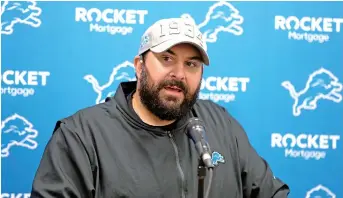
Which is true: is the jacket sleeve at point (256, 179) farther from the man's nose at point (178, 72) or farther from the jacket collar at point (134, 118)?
the man's nose at point (178, 72)

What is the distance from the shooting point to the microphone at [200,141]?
1.16m

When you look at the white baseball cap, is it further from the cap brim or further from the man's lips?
the man's lips

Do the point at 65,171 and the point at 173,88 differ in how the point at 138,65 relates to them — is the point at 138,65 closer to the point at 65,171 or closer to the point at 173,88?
the point at 173,88

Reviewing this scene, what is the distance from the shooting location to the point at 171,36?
61.7 inches

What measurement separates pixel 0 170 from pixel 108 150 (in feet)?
3.09

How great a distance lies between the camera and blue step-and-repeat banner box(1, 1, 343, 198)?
2.27 metres

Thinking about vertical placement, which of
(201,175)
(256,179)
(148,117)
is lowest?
(256,179)

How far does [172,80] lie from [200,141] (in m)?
0.39

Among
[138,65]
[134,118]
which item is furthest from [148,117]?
[138,65]

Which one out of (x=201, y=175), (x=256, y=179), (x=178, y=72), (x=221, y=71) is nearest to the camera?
(x=201, y=175)

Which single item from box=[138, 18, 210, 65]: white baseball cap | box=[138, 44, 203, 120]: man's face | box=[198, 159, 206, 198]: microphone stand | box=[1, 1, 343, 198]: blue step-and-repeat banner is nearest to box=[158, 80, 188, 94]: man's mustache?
box=[138, 44, 203, 120]: man's face

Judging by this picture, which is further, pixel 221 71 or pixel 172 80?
pixel 221 71

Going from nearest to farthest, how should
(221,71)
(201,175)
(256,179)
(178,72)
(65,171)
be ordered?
(201,175), (65,171), (178,72), (256,179), (221,71)

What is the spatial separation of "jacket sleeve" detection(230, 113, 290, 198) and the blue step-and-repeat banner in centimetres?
71
